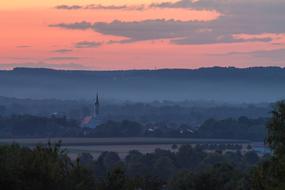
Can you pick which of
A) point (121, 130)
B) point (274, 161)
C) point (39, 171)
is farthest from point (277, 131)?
point (121, 130)

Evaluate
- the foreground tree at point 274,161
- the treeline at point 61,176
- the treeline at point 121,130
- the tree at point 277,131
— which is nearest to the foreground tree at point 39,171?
the treeline at point 61,176

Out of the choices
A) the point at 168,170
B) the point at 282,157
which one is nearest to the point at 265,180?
the point at 282,157

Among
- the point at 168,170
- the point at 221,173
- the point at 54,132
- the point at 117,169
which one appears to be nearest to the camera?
the point at 117,169

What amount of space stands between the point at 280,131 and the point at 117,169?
7.02 m

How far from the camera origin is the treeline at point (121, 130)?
6171 inches

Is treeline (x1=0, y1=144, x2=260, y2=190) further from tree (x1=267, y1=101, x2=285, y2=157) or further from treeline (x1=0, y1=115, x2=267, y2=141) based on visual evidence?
treeline (x1=0, y1=115, x2=267, y2=141)

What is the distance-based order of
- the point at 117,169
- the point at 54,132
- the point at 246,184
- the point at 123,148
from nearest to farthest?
the point at 117,169, the point at 246,184, the point at 123,148, the point at 54,132

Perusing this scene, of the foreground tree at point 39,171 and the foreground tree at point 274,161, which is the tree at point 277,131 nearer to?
the foreground tree at point 274,161

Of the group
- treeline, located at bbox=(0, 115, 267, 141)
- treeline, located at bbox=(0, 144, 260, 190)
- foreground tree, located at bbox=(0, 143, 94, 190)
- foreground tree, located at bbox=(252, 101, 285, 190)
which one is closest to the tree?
foreground tree, located at bbox=(252, 101, 285, 190)

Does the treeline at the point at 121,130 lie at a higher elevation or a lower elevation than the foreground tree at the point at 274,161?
higher

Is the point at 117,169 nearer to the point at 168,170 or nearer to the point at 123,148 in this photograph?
the point at 168,170

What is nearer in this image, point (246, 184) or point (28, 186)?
point (28, 186)

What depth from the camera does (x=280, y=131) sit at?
104ft

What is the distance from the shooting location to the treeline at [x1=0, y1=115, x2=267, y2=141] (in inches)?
6171
